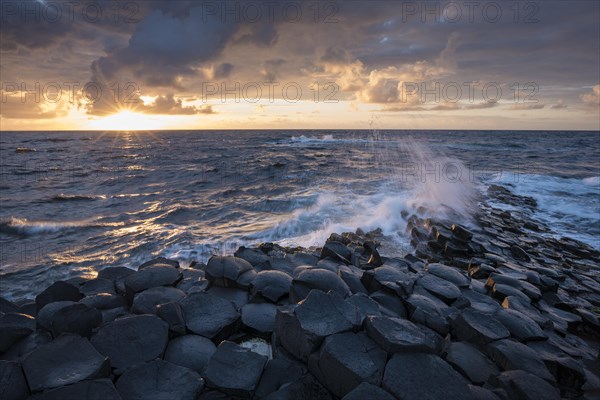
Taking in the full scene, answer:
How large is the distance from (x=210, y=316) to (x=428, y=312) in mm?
2807

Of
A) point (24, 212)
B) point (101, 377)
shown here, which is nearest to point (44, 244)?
point (24, 212)

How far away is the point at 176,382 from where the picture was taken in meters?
2.94

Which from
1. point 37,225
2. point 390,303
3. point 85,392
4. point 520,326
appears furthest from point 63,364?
point 37,225

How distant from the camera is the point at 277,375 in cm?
314

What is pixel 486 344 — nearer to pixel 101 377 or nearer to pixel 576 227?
pixel 101 377

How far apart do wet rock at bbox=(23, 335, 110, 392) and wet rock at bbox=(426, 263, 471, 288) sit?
496 cm

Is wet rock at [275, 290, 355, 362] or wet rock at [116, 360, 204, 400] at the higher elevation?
wet rock at [275, 290, 355, 362]

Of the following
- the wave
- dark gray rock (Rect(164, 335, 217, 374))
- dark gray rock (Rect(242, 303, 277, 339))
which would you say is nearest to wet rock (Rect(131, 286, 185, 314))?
dark gray rock (Rect(164, 335, 217, 374))

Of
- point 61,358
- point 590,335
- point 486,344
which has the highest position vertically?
point 61,358

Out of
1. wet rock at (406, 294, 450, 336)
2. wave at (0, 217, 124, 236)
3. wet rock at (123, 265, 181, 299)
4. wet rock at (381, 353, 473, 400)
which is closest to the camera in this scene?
wet rock at (381, 353, 473, 400)

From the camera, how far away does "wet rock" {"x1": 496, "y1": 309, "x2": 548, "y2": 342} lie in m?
4.08

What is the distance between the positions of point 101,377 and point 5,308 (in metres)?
3.01

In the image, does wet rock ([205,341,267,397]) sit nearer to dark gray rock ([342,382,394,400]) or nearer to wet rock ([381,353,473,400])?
dark gray rock ([342,382,394,400])

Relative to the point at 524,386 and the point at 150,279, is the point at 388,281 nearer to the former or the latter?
the point at 524,386
